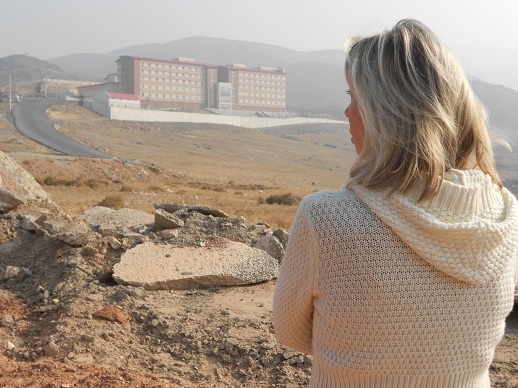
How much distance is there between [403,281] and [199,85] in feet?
309

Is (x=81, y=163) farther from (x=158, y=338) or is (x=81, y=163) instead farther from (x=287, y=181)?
(x=158, y=338)

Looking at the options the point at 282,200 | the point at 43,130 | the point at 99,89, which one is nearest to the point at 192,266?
the point at 282,200

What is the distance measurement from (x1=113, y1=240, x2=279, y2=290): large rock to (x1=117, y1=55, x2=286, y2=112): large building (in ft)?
258

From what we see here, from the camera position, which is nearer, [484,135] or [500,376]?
[484,135]

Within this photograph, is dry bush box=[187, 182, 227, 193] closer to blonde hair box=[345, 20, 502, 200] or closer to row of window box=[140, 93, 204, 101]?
blonde hair box=[345, 20, 502, 200]

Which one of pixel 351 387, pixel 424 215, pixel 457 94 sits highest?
pixel 457 94

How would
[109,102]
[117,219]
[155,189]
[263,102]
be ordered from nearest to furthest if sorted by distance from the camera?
[117,219]
[155,189]
[109,102]
[263,102]

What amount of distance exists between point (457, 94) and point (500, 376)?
164 inches

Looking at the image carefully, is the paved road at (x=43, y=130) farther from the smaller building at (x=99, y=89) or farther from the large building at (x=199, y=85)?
the large building at (x=199, y=85)

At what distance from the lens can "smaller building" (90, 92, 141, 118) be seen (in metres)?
70.1

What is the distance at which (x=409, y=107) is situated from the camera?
1646 millimetres

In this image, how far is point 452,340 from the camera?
6.05 ft

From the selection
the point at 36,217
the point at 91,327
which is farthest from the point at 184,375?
the point at 36,217

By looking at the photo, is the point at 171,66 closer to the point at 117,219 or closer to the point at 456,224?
the point at 117,219
